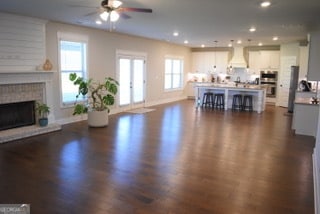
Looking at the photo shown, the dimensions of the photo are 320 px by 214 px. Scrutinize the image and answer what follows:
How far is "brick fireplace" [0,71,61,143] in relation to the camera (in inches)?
229

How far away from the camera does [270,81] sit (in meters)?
12.0

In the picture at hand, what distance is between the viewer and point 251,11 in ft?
16.9

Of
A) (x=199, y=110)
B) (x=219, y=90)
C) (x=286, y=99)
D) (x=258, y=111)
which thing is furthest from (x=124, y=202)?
(x=286, y=99)

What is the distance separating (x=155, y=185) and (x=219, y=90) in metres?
8.24

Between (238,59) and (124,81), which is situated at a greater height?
(238,59)

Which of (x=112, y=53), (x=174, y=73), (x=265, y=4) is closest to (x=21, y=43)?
(x=112, y=53)

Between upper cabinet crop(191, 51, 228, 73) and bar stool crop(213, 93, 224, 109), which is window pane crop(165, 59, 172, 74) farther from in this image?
bar stool crop(213, 93, 224, 109)

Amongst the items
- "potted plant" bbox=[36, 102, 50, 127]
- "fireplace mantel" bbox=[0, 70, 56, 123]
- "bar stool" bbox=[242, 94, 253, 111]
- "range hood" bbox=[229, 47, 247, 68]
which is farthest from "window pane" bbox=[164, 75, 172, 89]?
"potted plant" bbox=[36, 102, 50, 127]

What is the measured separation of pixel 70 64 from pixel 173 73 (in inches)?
253

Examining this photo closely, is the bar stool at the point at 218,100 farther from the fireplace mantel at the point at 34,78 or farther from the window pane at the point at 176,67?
the fireplace mantel at the point at 34,78

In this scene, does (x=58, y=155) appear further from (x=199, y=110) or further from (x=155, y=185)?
(x=199, y=110)

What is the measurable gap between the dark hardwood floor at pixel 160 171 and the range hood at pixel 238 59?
6193 mm

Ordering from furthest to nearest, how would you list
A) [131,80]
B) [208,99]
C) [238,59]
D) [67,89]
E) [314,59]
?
[238,59]
[208,99]
[131,80]
[67,89]
[314,59]

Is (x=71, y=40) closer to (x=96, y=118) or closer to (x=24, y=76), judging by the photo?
(x=24, y=76)
